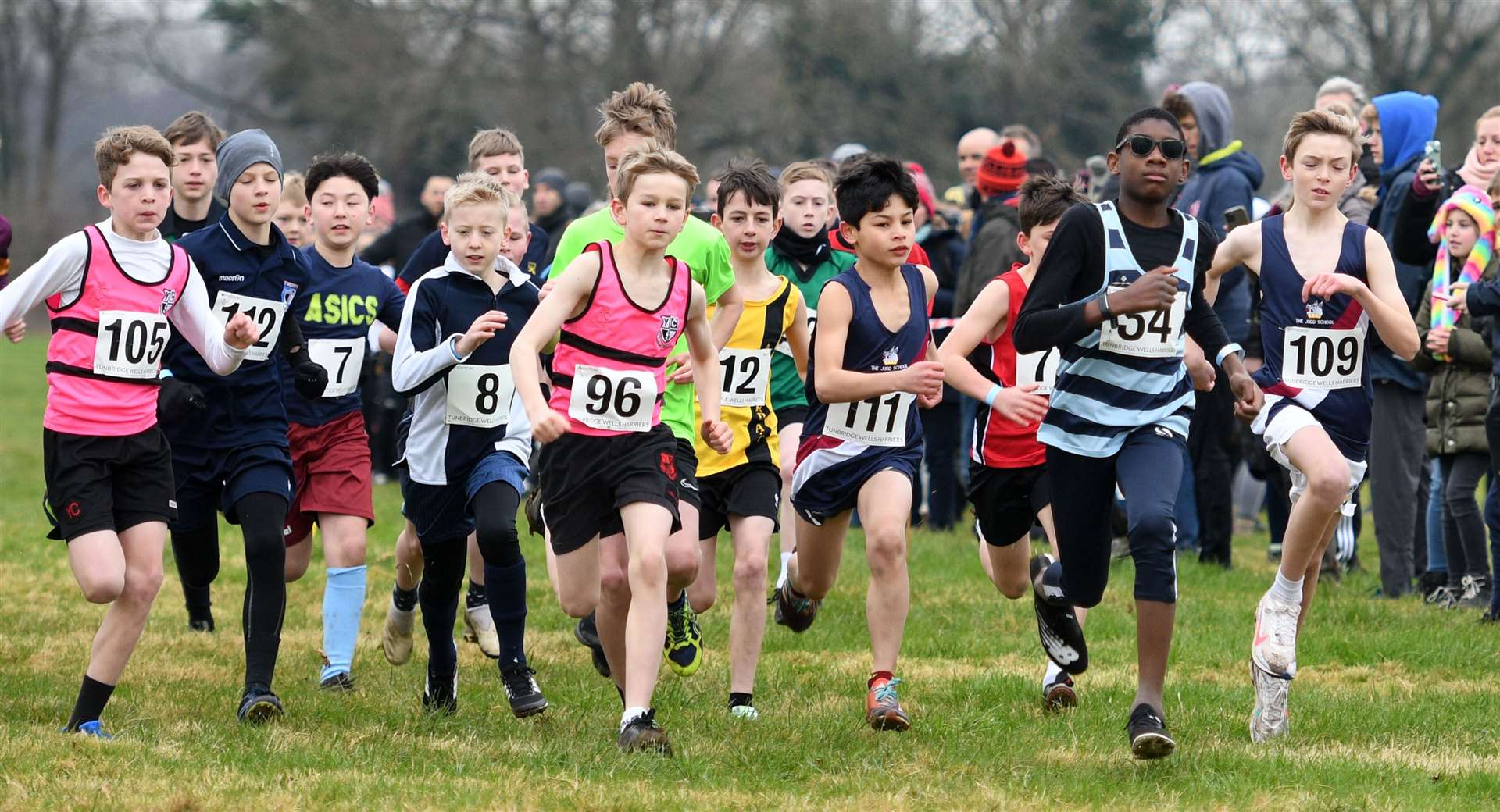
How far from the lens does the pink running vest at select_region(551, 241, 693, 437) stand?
588cm

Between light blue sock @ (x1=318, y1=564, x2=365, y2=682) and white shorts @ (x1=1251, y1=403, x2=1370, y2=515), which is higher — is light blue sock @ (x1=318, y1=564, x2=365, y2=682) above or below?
below

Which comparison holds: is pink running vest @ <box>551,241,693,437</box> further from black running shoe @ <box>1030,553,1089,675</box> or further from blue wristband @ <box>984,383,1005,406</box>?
black running shoe @ <box>1030,553,1089,675</box>

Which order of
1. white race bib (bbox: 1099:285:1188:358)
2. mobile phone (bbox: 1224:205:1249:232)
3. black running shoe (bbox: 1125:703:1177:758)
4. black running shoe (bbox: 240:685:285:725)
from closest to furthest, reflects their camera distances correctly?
black running shoe (bbox: 1125:703:1177:758) → white race bib (bbox: 1099:285:1188:358) → black running shoe (bbox: 240:685:285:725) → mobile phone (bbox: 1224:205:1249:232)

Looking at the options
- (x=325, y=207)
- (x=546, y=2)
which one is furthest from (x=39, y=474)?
(x=546, y=2)

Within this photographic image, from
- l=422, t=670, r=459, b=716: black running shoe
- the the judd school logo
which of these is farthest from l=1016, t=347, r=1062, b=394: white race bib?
l=422, t=670, r=459, b=716: black running shoe

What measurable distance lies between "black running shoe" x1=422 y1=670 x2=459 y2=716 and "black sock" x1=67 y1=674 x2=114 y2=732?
1.18 metres

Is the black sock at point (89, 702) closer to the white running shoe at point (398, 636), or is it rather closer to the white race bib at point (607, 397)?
the white running shoe at point (398, 636)

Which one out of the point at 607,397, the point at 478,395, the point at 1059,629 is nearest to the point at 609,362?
the point at 607,397

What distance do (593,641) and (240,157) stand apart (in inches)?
95.6

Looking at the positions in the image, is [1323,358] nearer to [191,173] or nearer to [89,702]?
[89,702]

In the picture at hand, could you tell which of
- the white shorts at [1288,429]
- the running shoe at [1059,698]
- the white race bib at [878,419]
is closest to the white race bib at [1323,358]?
the white shorts at [1288,429]

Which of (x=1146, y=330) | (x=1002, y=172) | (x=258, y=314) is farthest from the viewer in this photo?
(x=1002, y=172)

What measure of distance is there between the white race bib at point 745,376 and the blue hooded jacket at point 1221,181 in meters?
4.01

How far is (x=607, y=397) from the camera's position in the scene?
19.3 feet
